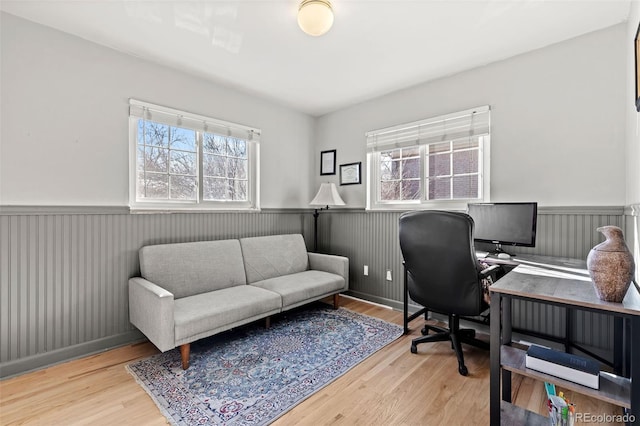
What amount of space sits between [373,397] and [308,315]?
4.51 feet

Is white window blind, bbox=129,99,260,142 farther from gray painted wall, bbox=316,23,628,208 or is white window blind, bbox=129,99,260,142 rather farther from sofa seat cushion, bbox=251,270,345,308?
gray painted wall, bbox=316,23,628,208

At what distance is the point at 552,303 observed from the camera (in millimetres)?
1273

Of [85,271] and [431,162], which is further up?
[431,162]

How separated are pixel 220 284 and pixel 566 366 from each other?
250 centimetres

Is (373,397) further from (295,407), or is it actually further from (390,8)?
(390,8)

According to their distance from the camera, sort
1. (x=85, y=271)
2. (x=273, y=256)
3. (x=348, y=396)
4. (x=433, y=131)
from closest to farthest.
Result: (x=348, y=396), (x=85, y=271), (x=433, y=131), (x=273, y=256)

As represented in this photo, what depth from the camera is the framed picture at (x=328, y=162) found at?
390cm

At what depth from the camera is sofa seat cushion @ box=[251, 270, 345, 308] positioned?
272 centimetres

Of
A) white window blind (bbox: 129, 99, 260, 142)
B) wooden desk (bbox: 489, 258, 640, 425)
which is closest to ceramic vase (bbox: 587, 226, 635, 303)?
wooden desk (bbox: 489, 258, 640, 425)

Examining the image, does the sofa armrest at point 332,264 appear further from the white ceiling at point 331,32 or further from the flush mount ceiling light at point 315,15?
the flush mount ceiling light at point 315,15

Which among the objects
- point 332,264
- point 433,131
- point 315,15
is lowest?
point 332,264

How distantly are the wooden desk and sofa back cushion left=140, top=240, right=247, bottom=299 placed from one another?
2.23 meters

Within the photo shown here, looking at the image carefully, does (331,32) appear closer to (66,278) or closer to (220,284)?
(220,284)

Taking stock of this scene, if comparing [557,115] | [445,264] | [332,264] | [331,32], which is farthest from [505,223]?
[331,32]
